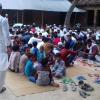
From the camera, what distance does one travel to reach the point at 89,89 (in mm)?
7520

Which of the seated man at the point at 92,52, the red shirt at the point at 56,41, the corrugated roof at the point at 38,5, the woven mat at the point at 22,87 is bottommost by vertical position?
the woven mat at the point at 22,87

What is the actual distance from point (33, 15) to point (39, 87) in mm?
21670

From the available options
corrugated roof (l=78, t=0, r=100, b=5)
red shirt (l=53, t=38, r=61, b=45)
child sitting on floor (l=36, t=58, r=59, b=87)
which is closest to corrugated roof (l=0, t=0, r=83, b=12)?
corrugated roof (l=78, t=0, r=100, b=5)

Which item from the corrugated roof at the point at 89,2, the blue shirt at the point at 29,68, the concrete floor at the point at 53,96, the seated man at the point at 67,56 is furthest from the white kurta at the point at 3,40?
the corrugated roof at the point at 89,2

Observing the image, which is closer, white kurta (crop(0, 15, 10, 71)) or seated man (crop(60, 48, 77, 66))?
white kurta (crop(0, 15, 10, 71))

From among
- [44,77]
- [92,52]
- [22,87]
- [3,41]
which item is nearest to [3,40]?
[3,41]

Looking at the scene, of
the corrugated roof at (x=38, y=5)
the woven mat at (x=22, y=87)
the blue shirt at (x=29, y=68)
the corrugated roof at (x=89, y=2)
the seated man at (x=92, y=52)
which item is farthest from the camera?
the corrugated roof at (x=89, y=2)

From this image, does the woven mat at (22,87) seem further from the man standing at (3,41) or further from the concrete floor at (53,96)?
the man standing at (3,41)

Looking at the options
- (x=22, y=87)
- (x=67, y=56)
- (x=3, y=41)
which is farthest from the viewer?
(x=67, y=56)

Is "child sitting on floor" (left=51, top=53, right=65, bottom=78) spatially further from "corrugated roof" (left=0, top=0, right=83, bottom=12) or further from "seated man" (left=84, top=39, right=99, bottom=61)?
"corrugated roof" (left=0, top=0, right=83, bottom=12)

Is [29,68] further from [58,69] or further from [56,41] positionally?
[56,41]

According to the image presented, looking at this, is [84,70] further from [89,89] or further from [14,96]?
[14,96]

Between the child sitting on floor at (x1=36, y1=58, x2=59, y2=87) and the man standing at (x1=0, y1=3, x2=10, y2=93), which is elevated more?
the man standing at (x1=0, y1=3, x2=10, y2=93)

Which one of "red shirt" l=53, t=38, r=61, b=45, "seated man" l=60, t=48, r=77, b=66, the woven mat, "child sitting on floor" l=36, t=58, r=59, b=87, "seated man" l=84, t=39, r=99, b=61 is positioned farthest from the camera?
"red shirt" l=53, t=38, r=61, b=45
